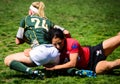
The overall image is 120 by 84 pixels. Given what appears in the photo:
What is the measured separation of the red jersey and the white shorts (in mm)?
211

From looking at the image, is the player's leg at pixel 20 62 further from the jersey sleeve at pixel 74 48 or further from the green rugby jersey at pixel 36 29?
the jersey sleeve at pixel 74 48

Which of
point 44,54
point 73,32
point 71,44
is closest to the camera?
point 44,54

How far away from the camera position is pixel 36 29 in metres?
6.47

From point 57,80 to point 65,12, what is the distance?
12.4 metres

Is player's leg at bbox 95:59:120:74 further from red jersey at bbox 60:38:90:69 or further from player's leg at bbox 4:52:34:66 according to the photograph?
player's leg at bbox 4:52:34:66

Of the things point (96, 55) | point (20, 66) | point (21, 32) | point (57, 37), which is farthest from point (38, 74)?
point (96, 55)

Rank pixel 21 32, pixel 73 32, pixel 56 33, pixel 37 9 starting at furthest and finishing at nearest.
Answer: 1. pixel 73 32
2. pixel 37 9
3. pixel 21 32
4. pixel 56 33

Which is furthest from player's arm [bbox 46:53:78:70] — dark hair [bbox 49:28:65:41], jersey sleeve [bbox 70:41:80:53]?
dark hair [bbox 49:28:65:41]

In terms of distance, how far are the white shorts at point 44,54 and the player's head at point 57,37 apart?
0.12 meters

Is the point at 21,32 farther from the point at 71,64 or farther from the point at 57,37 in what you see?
Answer: the point at 71,64

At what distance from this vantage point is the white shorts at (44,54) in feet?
19.8

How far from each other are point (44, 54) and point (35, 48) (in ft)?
0.89

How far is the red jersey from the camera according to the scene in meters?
6.18

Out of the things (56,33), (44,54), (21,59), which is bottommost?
(21,59)
